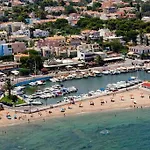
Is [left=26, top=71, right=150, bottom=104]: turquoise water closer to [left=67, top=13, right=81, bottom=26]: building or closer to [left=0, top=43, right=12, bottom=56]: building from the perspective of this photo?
[left=0, top=43, right=12, bottom=56]: building

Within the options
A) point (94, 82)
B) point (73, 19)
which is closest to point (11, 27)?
point (73, 19)

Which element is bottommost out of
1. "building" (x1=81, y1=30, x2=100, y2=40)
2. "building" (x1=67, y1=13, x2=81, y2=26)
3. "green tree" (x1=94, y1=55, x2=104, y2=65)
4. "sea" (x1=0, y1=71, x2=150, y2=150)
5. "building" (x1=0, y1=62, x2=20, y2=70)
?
"sea" (x1=0, y1=71, x2=150, y2=150)

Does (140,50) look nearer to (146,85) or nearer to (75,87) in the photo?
(75,87)

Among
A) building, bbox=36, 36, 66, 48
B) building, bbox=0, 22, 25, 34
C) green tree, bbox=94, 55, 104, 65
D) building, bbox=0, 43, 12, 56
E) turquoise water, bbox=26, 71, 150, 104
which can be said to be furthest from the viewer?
building, bbox=0, 22, 25, 34

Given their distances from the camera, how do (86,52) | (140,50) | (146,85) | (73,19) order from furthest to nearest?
(73,19), (140,50), (86,52), (146,85)

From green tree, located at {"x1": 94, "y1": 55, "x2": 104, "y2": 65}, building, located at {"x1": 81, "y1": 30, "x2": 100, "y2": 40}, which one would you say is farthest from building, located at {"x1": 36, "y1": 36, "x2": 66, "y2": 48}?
green tree, located at {"x1": 94, "y1": 55, "x2": 104, "y2": 65}
